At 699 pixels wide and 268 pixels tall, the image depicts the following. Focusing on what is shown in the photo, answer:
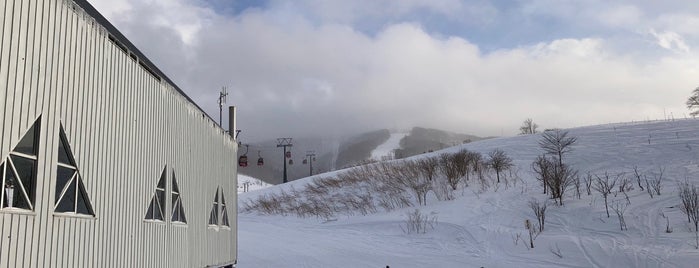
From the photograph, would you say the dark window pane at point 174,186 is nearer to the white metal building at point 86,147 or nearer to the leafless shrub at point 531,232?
the white metal building at point 86,147

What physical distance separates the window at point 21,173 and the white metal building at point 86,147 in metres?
0.01

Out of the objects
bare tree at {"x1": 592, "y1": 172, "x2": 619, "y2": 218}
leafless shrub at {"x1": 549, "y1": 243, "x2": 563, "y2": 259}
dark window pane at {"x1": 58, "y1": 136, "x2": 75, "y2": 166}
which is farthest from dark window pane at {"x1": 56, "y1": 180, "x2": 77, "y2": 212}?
bare tree at {"x1": 592, "y1": 172, "x2": 619, "y2": 218}

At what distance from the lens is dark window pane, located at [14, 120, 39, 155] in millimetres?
5543

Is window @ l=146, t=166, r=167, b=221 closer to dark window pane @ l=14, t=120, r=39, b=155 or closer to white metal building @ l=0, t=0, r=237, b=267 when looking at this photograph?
white metal building @ l=0, t=0, r=237, b=267

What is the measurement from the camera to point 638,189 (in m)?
32.3

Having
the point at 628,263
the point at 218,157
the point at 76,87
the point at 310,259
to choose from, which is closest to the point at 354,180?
the point at 310,259

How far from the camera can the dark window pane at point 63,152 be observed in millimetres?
6336

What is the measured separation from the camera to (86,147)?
6.91 m

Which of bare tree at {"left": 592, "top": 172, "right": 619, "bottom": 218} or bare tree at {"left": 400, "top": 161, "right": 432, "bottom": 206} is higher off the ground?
bare tree at {"left": 400, "top": 161, "right": 432, "bottom": 206}

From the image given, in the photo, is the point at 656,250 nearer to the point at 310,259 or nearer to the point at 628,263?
the point at 628,263

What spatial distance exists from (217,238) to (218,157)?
2044 millimetres

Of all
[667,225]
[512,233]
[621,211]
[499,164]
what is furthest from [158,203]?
[499,164]

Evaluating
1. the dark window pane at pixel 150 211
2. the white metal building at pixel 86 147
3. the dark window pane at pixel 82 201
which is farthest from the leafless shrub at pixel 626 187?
the dark window pane at pixel 82 201

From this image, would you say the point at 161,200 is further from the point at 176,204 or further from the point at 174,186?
the point at 176,204
